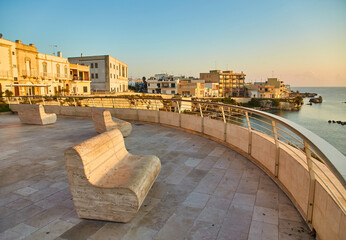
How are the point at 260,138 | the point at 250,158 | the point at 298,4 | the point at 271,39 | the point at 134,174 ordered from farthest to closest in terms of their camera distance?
the point at 271,39
the point at 298,4
the point at 250,158
the point at 260,138
the point at 134,174

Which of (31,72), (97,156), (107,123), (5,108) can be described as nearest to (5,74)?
(31,72)

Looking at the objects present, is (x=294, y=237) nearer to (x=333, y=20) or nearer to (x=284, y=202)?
(x=284, y=202)

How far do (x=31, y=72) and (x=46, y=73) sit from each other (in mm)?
3513

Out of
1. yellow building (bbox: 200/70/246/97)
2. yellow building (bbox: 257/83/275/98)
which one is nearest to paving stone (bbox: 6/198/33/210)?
yellow building (bbox: 200/70/246/97)

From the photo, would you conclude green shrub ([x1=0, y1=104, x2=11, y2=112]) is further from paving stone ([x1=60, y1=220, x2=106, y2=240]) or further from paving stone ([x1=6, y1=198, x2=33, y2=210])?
paving stone ([x1=60, y1=220, x2=106, y2=240])

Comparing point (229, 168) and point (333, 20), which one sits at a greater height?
point (333, 20)


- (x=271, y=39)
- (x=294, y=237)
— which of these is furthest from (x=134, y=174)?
(x=271, y=39)

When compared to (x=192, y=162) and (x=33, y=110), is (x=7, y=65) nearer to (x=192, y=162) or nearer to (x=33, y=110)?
(x=33, y=110)

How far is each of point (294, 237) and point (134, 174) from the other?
2331 mm

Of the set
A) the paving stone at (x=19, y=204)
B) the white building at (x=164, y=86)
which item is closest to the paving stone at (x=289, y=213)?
the paving stone at (x=19, y=204)

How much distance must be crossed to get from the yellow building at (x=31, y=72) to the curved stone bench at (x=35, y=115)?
22.6m

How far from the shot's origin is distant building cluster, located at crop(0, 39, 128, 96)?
112ft

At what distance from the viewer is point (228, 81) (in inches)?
4884

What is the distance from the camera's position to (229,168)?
523cm
